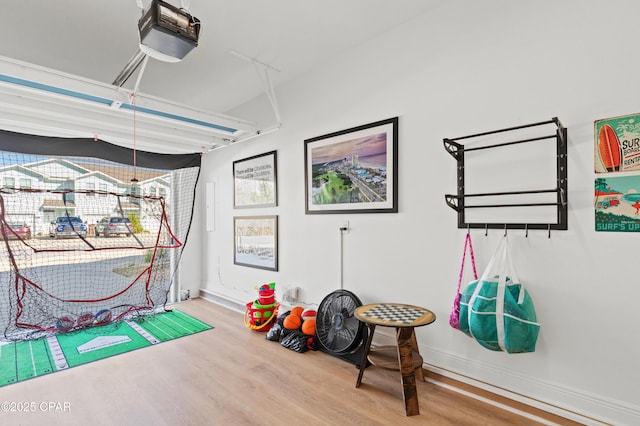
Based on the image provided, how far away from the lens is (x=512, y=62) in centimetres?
199

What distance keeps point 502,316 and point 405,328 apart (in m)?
0.54

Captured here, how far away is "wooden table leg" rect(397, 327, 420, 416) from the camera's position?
1.89m

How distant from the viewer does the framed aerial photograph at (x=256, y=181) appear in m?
3.60

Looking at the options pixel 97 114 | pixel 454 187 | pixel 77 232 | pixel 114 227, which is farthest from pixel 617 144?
pixel 77 232

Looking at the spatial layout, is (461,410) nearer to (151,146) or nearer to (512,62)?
(512,62)

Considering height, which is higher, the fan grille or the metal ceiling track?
the metal ceiling track

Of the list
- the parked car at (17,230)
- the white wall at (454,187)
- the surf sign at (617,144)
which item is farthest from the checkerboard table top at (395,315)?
the parked car at (17,230)

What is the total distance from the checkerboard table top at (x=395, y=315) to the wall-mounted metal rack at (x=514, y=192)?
0.66 metres

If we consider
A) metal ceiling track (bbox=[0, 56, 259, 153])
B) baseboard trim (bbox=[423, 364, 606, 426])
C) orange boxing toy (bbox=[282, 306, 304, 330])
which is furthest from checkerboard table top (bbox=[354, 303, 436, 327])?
metal ceiling track (bbox=[0, 56, 259, 153])

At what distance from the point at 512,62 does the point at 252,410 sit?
2692 mm

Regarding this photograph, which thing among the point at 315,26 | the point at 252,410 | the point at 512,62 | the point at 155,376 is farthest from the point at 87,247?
the point at 512,62

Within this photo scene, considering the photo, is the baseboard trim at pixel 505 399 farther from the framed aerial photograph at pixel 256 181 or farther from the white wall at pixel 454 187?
the framed aerial photograph at pixel 256 181

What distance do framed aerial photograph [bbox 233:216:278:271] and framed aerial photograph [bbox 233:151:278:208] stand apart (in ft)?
0.64

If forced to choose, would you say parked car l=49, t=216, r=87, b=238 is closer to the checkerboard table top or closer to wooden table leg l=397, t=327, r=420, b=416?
the checkerboard table top
